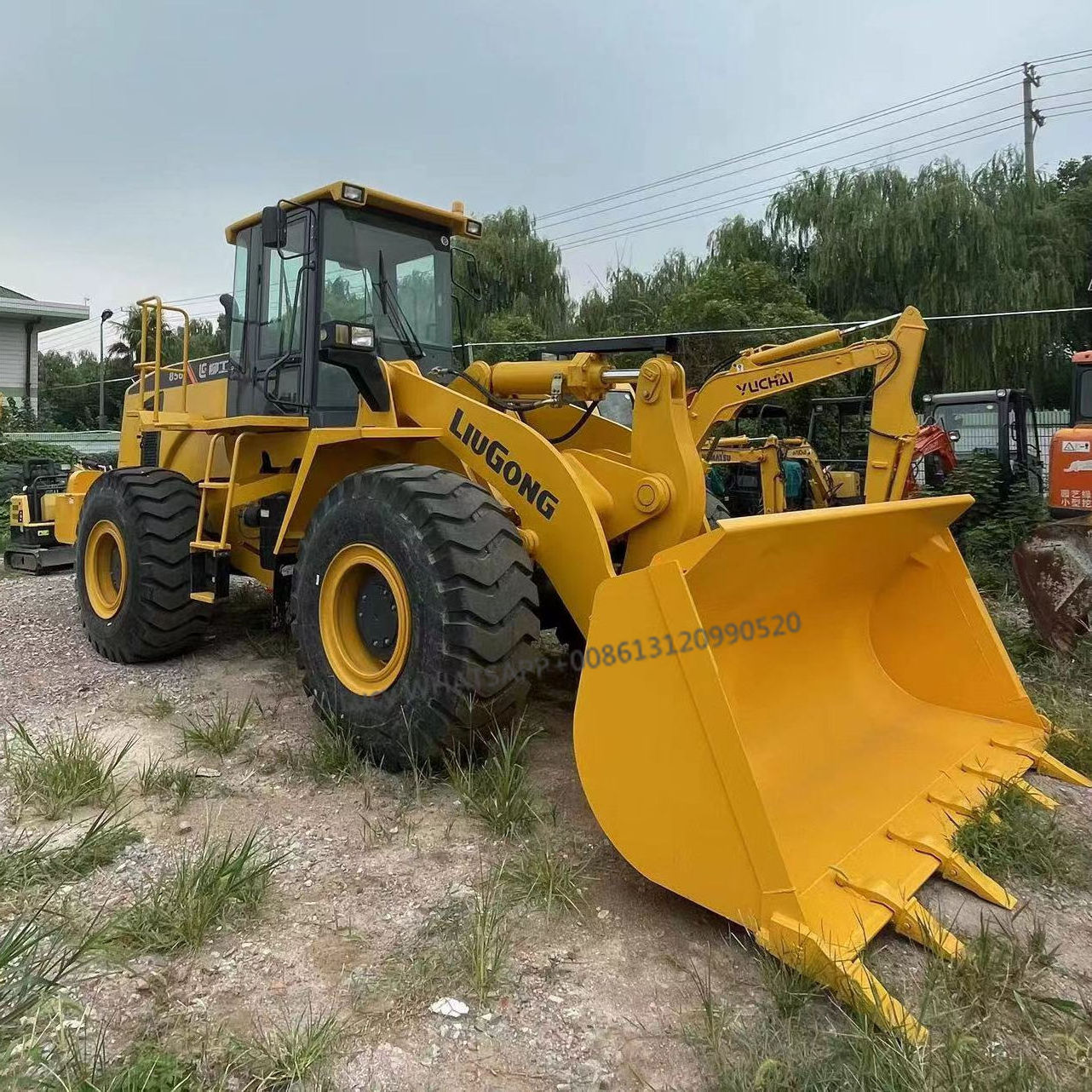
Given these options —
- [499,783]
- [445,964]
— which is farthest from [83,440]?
[445,964]

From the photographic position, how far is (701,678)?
2.43m

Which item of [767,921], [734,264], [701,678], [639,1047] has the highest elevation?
[734,264]

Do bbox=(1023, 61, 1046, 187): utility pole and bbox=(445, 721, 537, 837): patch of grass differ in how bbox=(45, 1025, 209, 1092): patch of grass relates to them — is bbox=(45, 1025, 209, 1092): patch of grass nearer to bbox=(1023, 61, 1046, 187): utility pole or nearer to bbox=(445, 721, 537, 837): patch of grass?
bbox=(445, 721, 537, 837): patch of grass

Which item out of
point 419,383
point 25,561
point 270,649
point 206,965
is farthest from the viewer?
point 25,561

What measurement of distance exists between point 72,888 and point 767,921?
2203 millimetres

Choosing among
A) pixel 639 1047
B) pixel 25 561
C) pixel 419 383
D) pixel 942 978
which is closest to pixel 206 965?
pixel 639 1047

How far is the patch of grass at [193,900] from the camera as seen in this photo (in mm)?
2426

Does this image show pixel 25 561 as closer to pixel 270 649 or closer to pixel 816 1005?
pixel 270 649

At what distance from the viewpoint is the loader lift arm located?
6.70 metres

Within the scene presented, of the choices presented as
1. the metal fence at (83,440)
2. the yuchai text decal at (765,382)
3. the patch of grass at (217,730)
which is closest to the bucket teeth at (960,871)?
the patch of grass at (217,730)

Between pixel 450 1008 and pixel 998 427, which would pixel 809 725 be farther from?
pixel 998 427

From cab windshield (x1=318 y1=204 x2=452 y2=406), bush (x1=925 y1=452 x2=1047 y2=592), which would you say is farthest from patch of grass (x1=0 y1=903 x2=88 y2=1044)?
bush (x1=925 y1=452 x2=1047 y2=592)

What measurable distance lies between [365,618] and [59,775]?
136 cm

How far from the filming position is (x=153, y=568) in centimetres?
519
